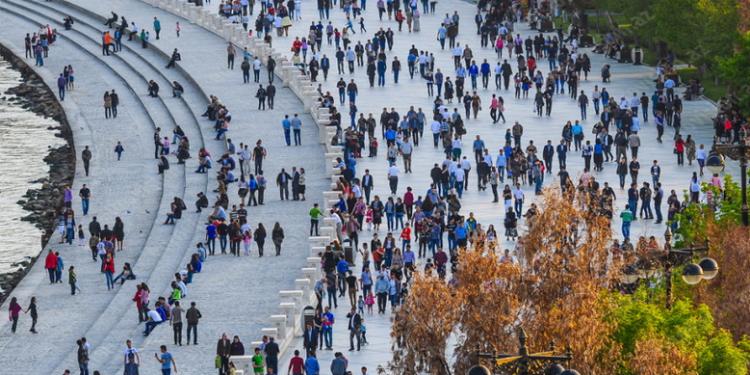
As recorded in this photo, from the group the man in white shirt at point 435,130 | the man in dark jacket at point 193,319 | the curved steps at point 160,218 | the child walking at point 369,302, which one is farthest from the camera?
the man in white shirt at point 435,130

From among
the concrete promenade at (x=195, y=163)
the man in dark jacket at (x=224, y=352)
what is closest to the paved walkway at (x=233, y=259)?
the concrete promenade at (x=195, y=163)

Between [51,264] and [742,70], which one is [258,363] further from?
[742,70]

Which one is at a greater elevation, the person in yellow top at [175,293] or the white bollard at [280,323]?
the person in yellow top at [175,293]

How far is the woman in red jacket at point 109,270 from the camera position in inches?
2368

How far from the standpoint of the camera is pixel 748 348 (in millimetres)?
37750

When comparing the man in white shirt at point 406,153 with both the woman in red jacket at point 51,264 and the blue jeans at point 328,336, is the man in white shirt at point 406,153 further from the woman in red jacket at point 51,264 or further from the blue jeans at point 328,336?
the blue jeans at point 328,336

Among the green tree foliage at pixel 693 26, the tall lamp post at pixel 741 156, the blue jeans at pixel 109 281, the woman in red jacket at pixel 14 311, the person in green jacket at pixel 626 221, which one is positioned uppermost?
the green tree foliage at pixel 693 26

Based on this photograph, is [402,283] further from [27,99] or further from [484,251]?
[27,99]

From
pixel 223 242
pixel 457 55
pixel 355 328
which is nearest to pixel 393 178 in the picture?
pixel 223 242

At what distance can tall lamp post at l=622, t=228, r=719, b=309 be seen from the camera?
1367 inches

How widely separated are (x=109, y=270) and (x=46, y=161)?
24.0 metres

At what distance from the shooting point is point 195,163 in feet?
237

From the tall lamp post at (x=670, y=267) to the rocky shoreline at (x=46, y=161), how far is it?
27.7 metres

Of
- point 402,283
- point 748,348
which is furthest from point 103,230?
point 748,348
